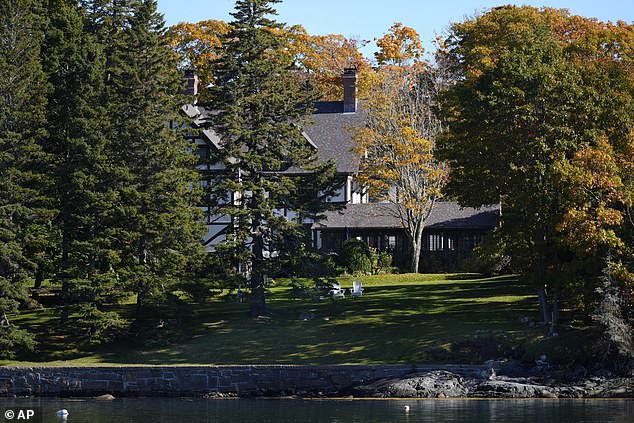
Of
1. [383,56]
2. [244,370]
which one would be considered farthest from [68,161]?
[383,56]

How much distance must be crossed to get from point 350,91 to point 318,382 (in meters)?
37.6

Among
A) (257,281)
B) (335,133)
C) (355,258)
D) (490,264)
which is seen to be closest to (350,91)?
(335,133)

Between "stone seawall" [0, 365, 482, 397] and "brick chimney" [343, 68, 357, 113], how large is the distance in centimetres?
3691

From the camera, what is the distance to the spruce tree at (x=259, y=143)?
48188 mm

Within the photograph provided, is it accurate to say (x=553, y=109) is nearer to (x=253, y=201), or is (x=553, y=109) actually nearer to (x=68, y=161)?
(x=253, y=201)

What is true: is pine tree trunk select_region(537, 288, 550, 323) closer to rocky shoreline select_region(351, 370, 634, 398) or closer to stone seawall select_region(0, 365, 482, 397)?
rocky shoreline select_region(351, 370, 634, 398)

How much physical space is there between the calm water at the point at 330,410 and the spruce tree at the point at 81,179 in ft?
23.4

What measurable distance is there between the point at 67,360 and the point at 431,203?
90.9ft

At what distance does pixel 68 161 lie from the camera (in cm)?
4841

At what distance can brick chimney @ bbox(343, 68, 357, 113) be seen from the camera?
73875 mm

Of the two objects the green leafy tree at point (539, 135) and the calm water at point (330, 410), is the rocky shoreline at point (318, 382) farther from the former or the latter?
the green leafy tree at point (539, 135)

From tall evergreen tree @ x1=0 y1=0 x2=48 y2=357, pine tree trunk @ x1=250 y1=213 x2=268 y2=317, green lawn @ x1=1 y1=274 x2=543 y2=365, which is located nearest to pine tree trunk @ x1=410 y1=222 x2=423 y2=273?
green lawn @ x1=1 y1=274 x2=543 y2=365

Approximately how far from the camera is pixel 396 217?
6644 centimetres

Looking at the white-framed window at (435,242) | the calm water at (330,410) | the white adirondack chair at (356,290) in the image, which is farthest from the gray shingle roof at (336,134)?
the calm water at (330,410)
